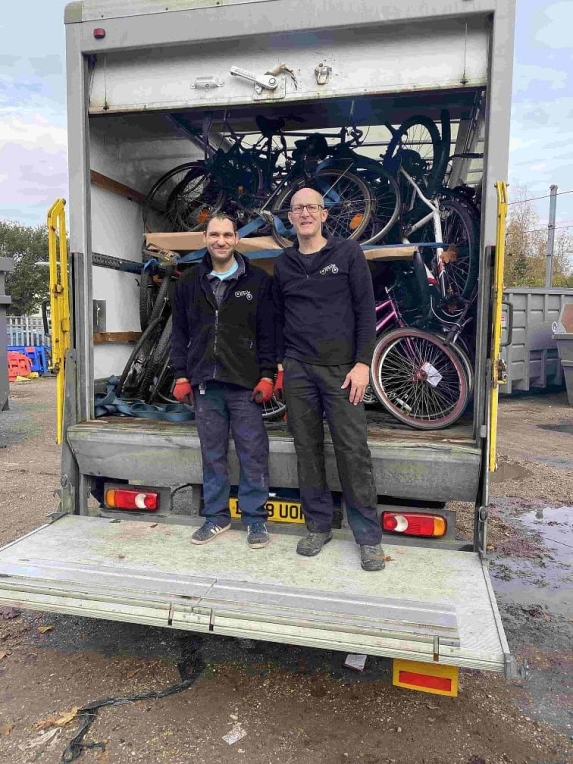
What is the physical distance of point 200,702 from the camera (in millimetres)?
2750

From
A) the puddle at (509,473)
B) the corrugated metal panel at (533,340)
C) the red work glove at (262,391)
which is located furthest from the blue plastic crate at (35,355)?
the red work glove at (262,391)

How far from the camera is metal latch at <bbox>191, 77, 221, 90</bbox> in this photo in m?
3.24

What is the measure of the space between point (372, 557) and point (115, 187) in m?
3.09

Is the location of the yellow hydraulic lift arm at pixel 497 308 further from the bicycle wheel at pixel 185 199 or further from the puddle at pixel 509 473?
the puddle at pixel 509 473

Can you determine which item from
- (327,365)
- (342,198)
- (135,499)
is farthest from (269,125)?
(135,499)

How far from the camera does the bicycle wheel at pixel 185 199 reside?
4.93 meters

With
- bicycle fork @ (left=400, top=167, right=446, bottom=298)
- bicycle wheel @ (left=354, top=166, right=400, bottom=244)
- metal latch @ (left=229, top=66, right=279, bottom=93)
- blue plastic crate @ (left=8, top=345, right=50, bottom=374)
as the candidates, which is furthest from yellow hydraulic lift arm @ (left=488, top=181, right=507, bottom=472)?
blue plastic crate @ (left=8, top=345, right=50, bottom=374)

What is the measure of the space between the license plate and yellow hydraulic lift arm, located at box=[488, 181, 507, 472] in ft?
3.42

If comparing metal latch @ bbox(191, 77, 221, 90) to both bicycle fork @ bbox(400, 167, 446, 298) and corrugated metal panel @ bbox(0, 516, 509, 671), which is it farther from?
corrugated metal panel @ bbox(0, 516, 509, 671)

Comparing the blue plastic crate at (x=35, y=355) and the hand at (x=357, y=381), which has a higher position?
the hand at (x=357, y=381)

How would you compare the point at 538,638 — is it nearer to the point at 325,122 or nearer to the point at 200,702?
the point at 200,702

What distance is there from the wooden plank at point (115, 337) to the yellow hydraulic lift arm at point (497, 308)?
8.57 feet

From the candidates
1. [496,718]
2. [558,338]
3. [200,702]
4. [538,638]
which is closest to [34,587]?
[200,702]

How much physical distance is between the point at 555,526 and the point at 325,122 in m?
3.90
